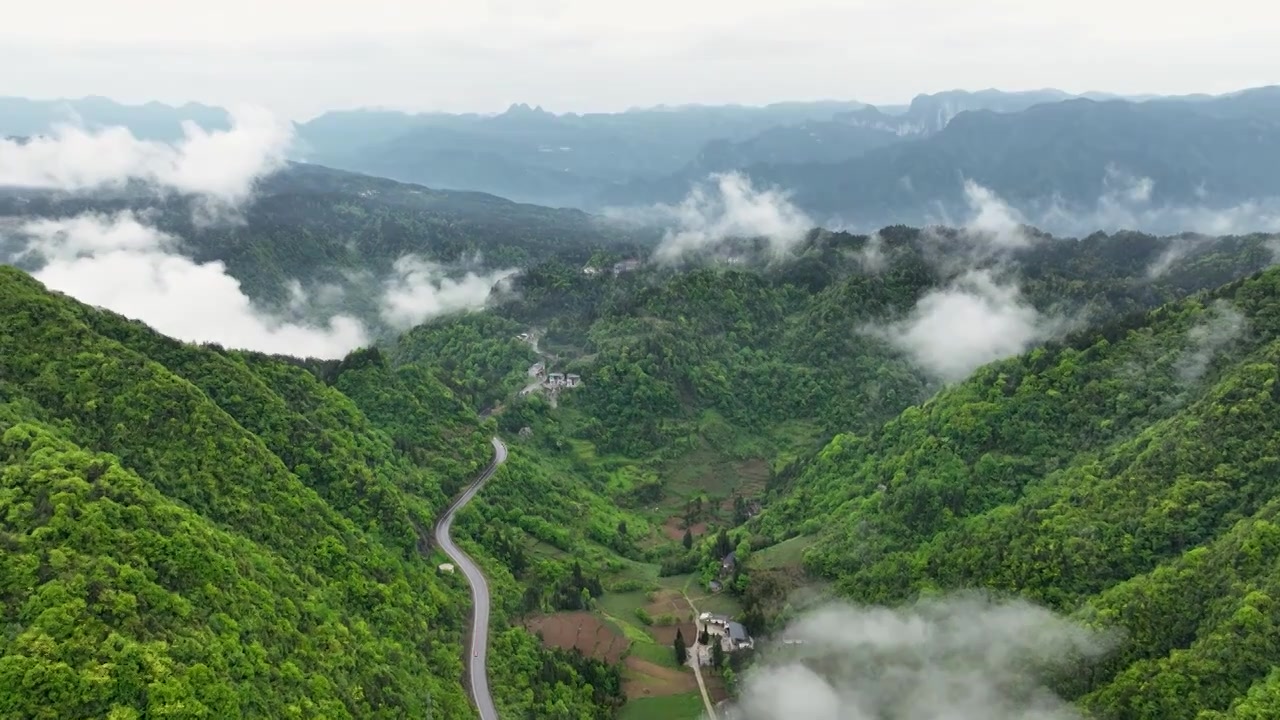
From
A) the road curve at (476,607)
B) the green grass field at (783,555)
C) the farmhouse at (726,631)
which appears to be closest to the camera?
the road curve at (476,607)

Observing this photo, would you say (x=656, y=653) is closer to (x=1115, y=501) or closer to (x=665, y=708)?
(x=665, y=708)

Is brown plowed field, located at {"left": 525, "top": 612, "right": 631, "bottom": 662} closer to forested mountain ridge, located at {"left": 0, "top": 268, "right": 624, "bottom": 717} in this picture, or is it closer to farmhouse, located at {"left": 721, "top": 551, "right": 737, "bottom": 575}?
forested mountain ridge, located at {"left": 0, "top": 268, "right": 624, "bottom": 717}

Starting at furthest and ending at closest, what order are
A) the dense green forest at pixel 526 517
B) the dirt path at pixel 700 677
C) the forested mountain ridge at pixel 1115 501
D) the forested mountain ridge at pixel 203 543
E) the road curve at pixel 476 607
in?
the dirt path at pixel 700 677, the road curve at pixel 476 607, the forested mountain ridge at pixel 1115 501, the dense green forest at pixel 526 517, the forested mountain ridge at pixel 203 543

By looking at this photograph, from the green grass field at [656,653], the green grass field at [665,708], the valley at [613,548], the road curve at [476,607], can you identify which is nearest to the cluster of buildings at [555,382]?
the valley at [613,548]

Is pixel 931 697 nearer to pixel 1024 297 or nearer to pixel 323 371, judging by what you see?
pixel 323 371

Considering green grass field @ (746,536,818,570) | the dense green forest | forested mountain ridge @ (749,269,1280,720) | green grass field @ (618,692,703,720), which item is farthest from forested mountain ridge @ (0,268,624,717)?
forested mountain ridge @ (749,269,1280,720)

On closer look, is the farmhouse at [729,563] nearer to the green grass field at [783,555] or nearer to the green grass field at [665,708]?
the green grass field at [783,555]

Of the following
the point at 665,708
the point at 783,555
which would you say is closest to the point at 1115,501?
the point at 783,555
